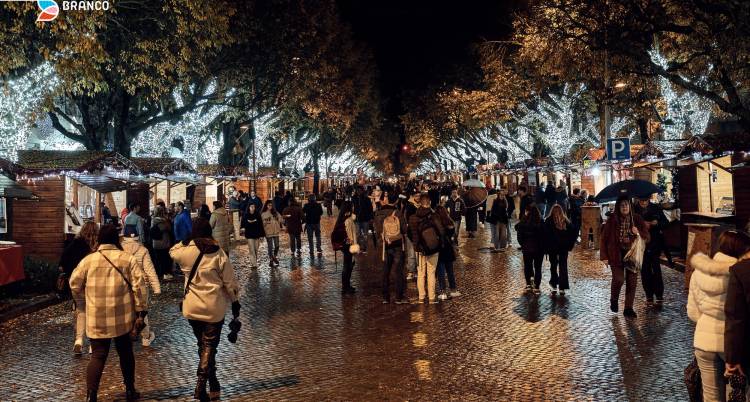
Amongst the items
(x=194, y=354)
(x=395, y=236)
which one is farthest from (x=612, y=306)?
(x=194, y=354)

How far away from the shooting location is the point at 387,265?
11.0 metres

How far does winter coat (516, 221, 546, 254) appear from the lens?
11.2 meters

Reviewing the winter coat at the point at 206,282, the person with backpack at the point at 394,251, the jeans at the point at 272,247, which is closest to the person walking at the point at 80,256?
the winter coat at the point at 206,282

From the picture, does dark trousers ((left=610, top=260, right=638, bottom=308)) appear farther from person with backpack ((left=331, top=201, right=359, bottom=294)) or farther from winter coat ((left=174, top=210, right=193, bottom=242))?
winter coat ((left=174, top=210, right=193, bottom=242))

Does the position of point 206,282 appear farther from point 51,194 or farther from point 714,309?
point 51,194

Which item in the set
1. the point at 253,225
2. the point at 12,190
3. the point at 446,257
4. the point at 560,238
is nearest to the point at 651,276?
the point at 560,238

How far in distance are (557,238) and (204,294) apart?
264 inches

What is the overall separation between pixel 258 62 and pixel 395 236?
640 inches

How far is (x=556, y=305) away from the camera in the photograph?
10312 millimetres

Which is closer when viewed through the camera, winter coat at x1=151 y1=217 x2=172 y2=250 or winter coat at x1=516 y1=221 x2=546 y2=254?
winter coat at x1=516 y1=221 x2=546 y2=254

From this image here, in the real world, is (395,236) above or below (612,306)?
above

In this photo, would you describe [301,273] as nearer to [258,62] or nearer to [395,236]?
[395,236]

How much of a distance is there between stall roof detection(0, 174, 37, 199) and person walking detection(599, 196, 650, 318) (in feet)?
A: 36.3

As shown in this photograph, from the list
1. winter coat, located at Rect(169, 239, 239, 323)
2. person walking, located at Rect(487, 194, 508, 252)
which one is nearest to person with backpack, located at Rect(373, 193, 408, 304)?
winter coat, located at Rect(169, 239, 239, 323)
